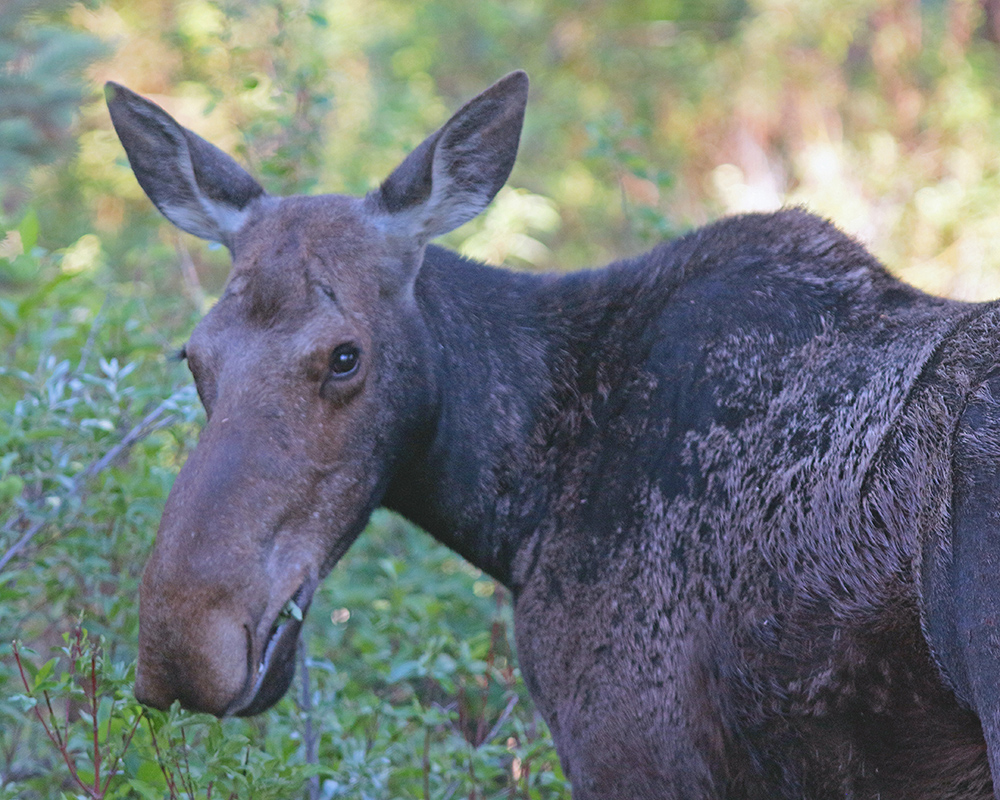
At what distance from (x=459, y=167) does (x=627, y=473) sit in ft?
4.36

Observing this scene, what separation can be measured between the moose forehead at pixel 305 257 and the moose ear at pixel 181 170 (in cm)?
19

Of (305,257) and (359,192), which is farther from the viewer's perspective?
(359,192)

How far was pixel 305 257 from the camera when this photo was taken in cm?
361

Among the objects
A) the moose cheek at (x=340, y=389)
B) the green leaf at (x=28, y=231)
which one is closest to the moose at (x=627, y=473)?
the moose cheek at (x=340, y=389)

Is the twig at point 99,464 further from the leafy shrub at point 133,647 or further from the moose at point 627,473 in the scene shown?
the moose at point 627,473

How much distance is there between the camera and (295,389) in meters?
3.37

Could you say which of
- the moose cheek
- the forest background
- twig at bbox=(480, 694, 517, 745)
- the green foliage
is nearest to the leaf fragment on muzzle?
the forest background

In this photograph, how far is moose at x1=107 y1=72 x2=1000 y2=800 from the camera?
9.69ft

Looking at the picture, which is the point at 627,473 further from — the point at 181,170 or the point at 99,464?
the point at 99,464

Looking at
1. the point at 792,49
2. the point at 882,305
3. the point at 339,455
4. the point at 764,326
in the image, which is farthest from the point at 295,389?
the point at 792,49

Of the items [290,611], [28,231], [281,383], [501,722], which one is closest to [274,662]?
[290,611]

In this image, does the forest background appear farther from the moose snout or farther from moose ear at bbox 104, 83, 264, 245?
moose ear at bbox 104, 83, 264, 245

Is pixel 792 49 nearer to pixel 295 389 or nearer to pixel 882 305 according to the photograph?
pixel 882 305

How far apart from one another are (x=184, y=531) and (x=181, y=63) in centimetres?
1164
